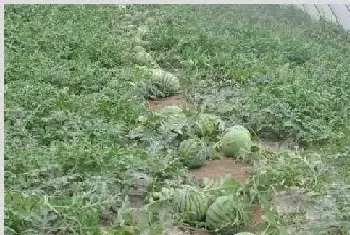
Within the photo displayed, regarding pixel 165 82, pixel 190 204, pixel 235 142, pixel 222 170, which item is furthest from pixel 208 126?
pixel 165 82

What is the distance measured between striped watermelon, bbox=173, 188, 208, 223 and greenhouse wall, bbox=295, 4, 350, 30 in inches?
368

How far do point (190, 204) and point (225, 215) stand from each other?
229mm

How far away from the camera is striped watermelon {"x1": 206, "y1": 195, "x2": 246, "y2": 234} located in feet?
13.3

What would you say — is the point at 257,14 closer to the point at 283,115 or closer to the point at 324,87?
the point at 324,87

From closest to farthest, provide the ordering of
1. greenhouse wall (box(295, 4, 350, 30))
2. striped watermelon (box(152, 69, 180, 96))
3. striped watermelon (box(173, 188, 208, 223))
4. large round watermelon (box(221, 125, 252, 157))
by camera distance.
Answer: striped watermelon (box(173, 188, 208, 223)) → large round watermelon (box(221, 125, 252, 157)) → striped watermelon (box(152, 69, 180, 96)) → greenhouse wall (box(295, 4, 350, 30))

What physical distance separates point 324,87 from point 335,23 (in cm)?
631

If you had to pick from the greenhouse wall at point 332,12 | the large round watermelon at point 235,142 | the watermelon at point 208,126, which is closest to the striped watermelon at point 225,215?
the large round watermelon at point 235,142

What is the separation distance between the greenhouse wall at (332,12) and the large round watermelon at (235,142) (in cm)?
804

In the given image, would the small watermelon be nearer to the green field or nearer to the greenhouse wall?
the green field

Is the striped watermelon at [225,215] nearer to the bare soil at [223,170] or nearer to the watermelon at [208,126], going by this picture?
the bare soil at [223,170]

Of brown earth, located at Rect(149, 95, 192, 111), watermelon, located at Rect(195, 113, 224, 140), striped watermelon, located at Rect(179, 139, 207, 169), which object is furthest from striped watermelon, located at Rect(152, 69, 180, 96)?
striped watermelon, located at Rect(179, 139, 207, 169)

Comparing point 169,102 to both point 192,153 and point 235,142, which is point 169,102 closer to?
point 235,142

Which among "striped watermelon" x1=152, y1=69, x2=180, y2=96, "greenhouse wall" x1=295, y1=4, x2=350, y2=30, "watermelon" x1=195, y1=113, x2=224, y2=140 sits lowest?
"watermelon" x1=195, y1=113, x2=224, y2=140

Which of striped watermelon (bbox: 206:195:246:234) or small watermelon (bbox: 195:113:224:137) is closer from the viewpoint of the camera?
striped watermelon (bbox: 206:195:246:234)
